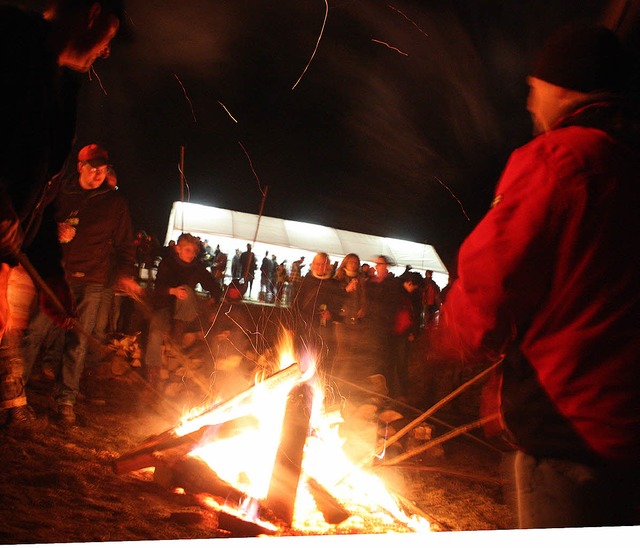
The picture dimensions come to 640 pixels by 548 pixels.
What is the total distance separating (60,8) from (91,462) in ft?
8.70

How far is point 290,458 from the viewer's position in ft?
9.29

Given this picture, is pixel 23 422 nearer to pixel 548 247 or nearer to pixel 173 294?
pixel 173 294

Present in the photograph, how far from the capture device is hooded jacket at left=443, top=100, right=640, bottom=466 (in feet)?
3.92

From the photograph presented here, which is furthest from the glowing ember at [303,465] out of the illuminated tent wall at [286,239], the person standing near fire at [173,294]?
the illuminated tent wall at [286,239]

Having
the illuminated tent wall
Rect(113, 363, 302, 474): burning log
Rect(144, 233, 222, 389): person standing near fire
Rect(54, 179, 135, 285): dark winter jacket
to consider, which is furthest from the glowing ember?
the illuminated tent wall

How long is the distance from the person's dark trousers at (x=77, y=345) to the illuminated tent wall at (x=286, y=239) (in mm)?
9683

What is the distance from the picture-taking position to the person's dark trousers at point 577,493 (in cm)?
121

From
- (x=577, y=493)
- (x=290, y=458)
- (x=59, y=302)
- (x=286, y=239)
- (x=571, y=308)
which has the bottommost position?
(x=290, y=458)

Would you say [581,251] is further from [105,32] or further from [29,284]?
[29,284]

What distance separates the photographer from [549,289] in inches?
48.7

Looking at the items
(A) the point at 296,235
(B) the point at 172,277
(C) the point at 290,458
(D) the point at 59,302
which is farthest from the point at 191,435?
(A) the point at 296,235

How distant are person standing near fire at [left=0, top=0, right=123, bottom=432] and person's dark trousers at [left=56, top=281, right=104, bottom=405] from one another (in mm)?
1958

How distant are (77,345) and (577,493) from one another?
11.8 feet

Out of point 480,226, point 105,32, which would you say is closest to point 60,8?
point 105,32
